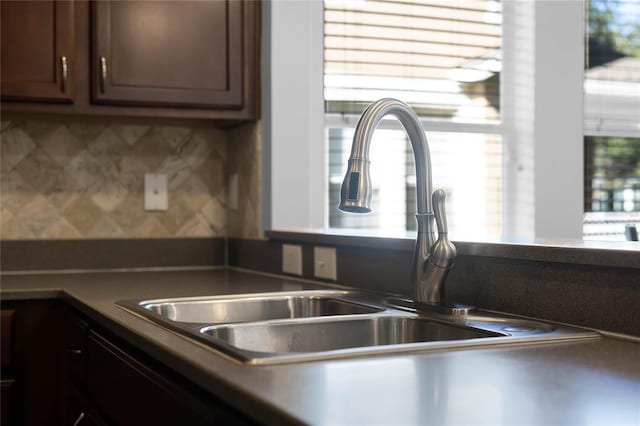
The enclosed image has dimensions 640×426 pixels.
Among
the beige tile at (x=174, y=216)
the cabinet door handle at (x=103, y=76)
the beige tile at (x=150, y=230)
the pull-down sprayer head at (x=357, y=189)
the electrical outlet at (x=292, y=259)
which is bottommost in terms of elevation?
the electrical outlet at (x=292, y=259)

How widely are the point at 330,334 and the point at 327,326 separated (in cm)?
2

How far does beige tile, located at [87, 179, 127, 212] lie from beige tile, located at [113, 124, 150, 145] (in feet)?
0.53

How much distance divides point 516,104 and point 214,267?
131 centimetres

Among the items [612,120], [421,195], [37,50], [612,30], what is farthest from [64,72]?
[612,30]

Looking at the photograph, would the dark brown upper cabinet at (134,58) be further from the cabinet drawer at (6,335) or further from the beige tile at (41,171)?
the cabinet drawer at (6,335)

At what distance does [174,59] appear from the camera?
2.60 metres

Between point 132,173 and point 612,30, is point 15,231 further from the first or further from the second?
point 612,30

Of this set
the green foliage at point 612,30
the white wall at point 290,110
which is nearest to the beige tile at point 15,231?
the white wall at point 290,110

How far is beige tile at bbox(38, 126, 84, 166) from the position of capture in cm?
275

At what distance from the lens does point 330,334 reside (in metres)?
1.55

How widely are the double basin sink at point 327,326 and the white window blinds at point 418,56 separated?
3.33ft

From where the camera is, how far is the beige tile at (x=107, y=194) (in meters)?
2.82

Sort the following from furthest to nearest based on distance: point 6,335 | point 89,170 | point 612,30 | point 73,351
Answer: point 612,30, point 89,170, point 6,335, point 73,351

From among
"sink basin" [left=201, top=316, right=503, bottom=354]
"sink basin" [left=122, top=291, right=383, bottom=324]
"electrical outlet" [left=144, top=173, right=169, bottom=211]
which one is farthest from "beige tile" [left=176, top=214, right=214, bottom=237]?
"sink basin" [left=201, top=316, right=503, bottom=354]
